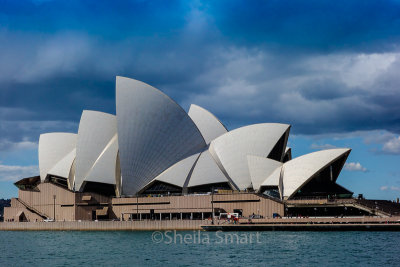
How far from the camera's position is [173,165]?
70500 mm

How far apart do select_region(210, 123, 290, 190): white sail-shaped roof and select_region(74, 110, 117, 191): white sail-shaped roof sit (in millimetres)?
14866

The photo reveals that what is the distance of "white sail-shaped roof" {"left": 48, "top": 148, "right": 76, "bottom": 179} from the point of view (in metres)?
76.3

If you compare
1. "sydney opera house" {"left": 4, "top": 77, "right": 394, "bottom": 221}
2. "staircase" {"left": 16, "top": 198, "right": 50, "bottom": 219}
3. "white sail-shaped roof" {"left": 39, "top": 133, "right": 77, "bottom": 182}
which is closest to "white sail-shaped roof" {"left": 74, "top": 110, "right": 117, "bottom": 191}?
"sydney opera house" {"left": 4, "top": 77, "right": 394, "bottom": 221}

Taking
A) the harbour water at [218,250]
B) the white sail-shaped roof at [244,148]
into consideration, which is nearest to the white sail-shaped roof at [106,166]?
the white sail-shaped roof at [244,148]

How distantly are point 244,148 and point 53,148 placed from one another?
29181 millimetres

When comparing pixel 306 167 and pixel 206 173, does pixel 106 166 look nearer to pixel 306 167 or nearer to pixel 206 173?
pixel 206 173

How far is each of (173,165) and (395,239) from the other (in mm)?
33197

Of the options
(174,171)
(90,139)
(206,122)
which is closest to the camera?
→ (174,171)

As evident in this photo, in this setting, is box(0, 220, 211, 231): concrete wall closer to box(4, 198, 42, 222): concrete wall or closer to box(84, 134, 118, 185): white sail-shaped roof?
box(4, 198, 42, 222): concrete wall

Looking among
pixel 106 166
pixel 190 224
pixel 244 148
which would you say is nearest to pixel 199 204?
pixel 190 224

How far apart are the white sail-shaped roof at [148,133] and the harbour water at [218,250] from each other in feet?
60.6

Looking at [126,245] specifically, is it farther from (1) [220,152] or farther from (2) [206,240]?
(1) [220,152]

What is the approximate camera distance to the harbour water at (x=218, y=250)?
3400 centimetres

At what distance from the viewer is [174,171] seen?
7006 centimetres
